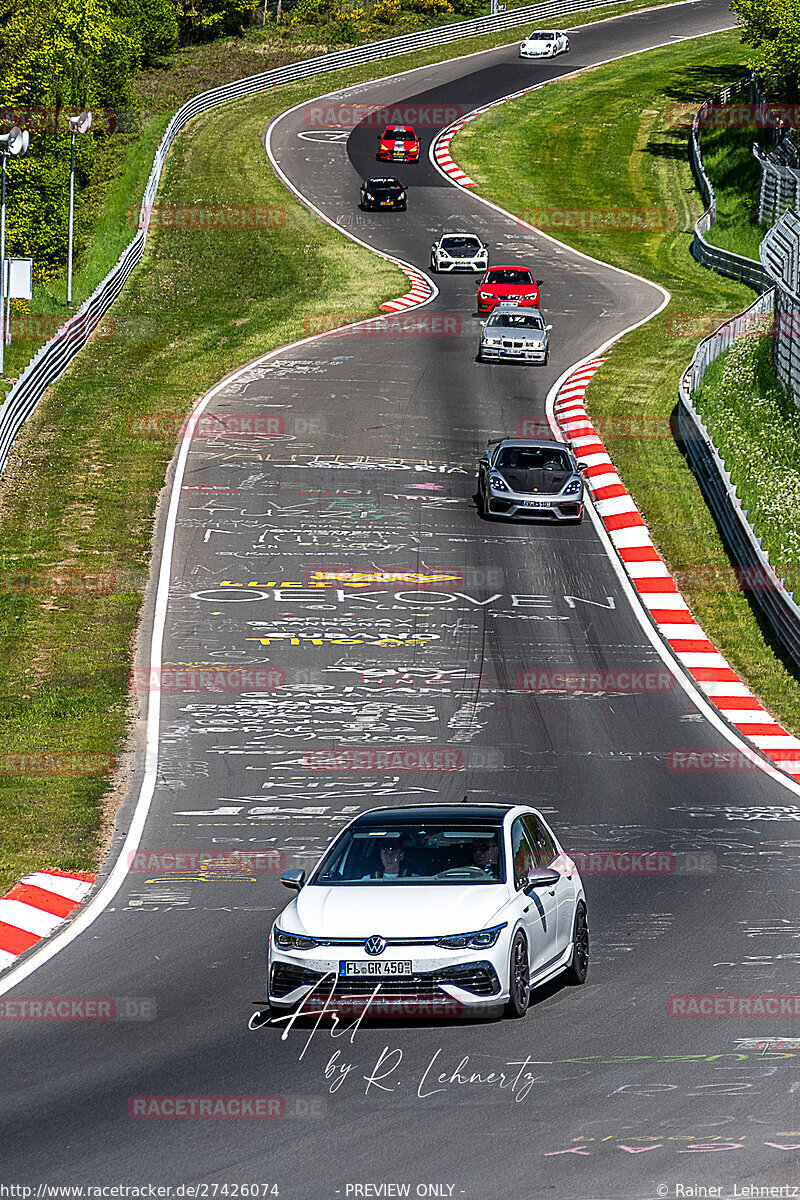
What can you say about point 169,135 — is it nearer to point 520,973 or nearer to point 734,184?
point 734,184

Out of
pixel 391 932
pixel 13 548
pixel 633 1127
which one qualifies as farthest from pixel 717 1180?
pixel 13 548

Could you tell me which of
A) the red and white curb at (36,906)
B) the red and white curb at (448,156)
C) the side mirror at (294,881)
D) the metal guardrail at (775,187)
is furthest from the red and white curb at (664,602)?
the red and white curb at (448,156)

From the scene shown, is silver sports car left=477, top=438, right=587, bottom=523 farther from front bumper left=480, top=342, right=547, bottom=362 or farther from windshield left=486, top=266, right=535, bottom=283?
windshield left=486, top=266, right=535, bottom=283

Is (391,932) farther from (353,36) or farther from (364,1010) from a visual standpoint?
(353,36)

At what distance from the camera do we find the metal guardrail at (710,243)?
5447 centimetres

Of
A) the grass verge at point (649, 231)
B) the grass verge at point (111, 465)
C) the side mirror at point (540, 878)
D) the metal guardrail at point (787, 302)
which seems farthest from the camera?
the metal guardrail at point (787, 302)

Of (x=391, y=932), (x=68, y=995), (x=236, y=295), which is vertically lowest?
(x=236, y=295)

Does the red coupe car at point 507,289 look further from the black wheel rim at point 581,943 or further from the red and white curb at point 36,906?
the black wheel rim at point 581,943

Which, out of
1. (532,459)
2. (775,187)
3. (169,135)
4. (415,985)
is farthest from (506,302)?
(415,985)

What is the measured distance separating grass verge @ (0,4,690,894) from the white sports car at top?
2561cm

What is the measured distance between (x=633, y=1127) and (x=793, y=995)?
3.01 metres

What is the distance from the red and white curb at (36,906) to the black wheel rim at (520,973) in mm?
4250

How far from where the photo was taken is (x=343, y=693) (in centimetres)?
2247

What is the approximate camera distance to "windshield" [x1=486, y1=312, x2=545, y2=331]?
44.2m
